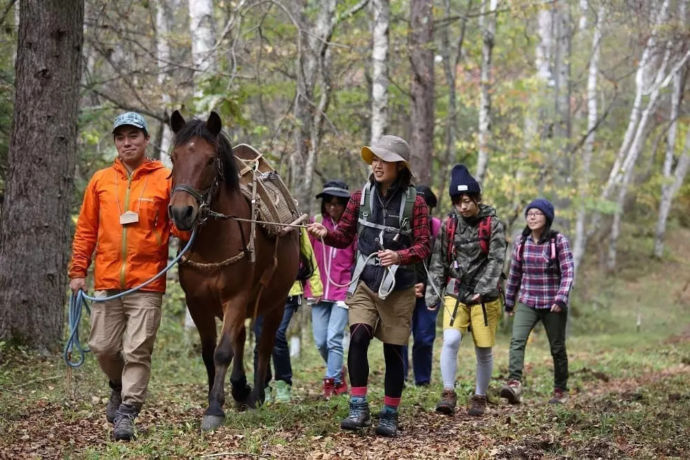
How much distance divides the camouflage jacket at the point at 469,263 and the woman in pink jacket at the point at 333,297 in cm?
104

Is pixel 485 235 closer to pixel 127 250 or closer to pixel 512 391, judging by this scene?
pixel 512 391

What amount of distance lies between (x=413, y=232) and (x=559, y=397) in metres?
3.82

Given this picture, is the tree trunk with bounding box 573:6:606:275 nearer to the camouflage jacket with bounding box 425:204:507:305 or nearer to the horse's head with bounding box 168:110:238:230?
the camouflage jacket with bounding box 425:204:507:305

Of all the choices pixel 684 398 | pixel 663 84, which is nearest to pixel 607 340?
pixel 663 84

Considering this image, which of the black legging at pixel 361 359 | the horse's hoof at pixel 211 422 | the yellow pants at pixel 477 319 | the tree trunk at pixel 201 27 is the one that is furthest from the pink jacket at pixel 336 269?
the tree trunk at pixel 201 27

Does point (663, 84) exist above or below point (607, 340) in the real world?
above

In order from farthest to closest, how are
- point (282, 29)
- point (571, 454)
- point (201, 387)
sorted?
point (282, 29)
point (201, 387)
point (571, 454)

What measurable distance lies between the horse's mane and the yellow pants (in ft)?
8.80

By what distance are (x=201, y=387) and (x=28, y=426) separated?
352 cm

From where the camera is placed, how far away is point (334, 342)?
28.9 ft

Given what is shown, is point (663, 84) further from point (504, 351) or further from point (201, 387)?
point (201, 387)

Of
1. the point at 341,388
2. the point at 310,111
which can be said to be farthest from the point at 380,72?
the point at 341,388

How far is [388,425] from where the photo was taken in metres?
6.52

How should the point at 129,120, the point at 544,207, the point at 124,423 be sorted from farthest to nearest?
1. the point at 544,207
2. the point at 129,120
3. the point at 124,423
